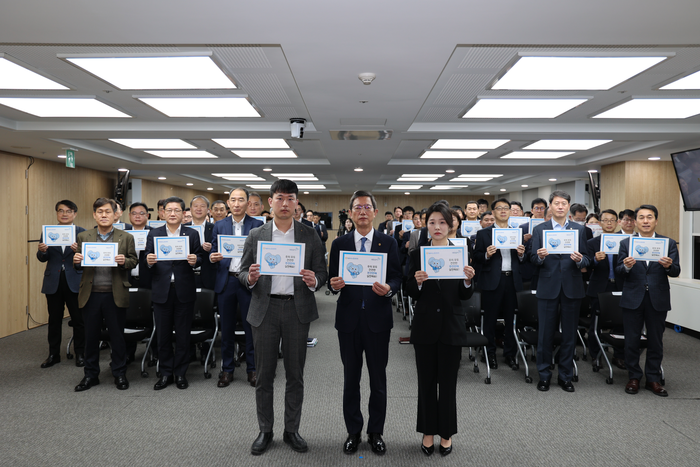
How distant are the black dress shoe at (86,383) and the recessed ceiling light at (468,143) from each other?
19.3ft

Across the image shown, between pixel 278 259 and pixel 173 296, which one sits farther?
pixel 173 296

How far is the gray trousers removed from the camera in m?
3.09

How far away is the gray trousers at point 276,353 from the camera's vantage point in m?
3.09

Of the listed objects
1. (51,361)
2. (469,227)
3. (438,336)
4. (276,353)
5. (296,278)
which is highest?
(469,227)

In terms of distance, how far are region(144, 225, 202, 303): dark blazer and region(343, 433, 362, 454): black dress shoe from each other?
222 cm

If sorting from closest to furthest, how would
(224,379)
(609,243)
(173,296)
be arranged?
1. (173,296)
2. (224,379)
3. (609,243)

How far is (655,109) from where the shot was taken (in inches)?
207

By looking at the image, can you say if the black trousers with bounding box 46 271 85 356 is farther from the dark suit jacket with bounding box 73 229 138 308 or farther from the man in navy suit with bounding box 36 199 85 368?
the dark suit jacket with bounding box 73 229 138 308

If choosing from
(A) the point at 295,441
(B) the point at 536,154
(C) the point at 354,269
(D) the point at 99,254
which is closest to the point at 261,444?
(A) the point at 295,441

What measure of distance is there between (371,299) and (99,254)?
2899 mm

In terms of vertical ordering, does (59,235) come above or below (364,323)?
above

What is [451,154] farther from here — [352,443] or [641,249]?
[352,443]

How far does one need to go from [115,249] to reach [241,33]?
251cm

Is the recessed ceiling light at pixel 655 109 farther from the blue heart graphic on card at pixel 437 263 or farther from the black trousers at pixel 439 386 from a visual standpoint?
the black trousers at pixel 439 386
